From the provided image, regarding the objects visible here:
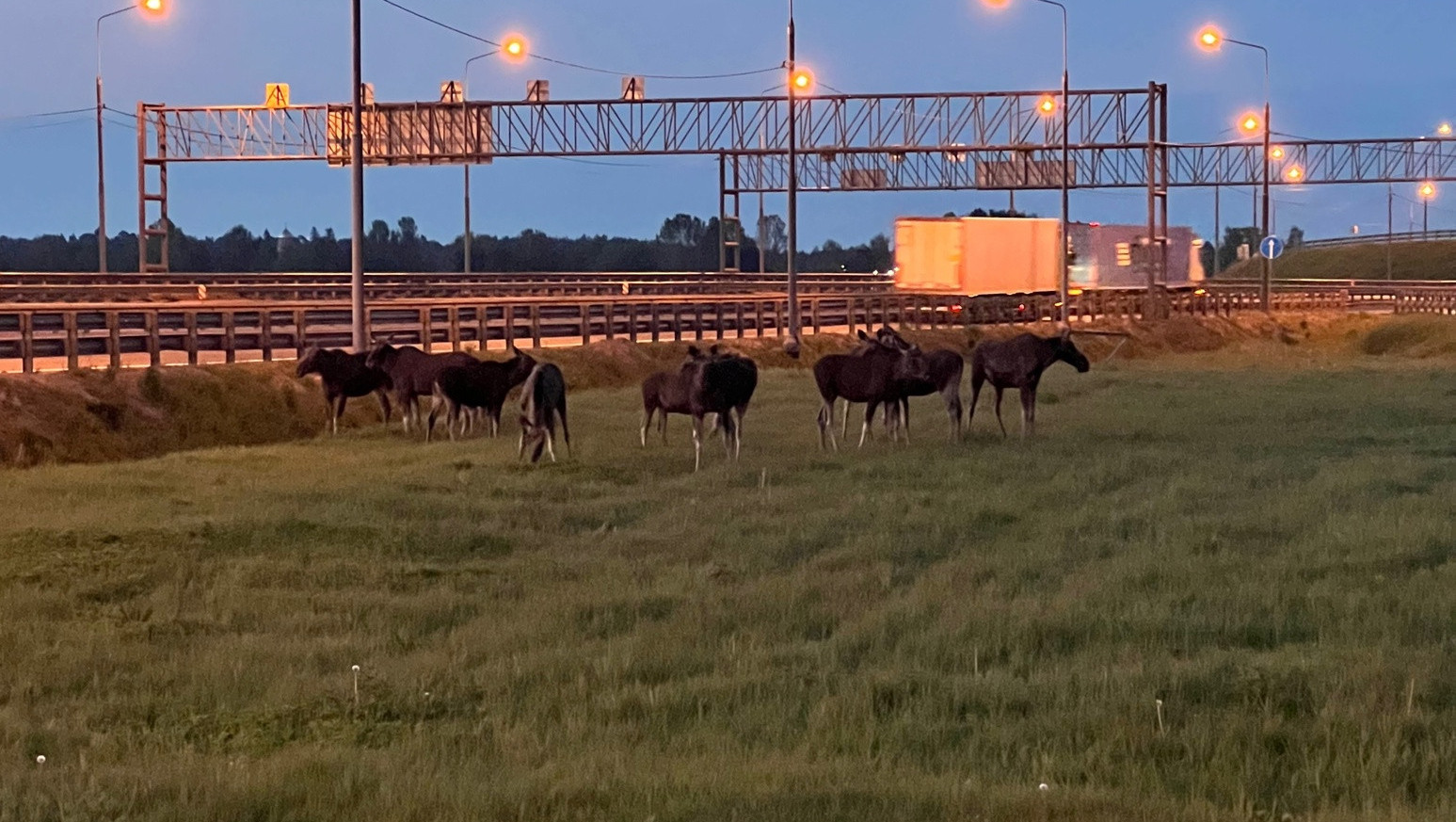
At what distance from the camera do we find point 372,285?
67.4 m

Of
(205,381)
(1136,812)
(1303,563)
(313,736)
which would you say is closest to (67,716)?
(313,736)

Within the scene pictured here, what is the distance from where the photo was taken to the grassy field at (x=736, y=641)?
7.86 m

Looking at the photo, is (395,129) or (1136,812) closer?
(1136,812)

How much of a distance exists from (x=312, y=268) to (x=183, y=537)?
13054 cm

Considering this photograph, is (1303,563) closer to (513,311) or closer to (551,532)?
(551,532)

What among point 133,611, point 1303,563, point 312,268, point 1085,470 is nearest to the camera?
point 133,611

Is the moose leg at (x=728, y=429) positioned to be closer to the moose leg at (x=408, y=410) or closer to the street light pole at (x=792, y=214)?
the moose leg at (x=408, y=410)

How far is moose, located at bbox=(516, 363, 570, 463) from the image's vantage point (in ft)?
72.6

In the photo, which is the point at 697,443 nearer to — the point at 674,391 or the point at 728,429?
the point at 728,429

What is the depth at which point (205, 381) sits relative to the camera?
31.6 meters

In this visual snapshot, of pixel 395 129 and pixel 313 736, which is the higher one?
pixel 395 129

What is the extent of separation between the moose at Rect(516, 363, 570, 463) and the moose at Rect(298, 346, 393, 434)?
7.24 m

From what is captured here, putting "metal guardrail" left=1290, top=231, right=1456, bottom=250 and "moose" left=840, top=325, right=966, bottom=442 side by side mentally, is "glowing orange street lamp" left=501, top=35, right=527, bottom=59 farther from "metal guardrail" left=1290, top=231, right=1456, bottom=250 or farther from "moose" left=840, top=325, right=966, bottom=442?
"metal guardrail" left=1290, top=231, right=1456, bottom=250

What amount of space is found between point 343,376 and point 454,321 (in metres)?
10.4
